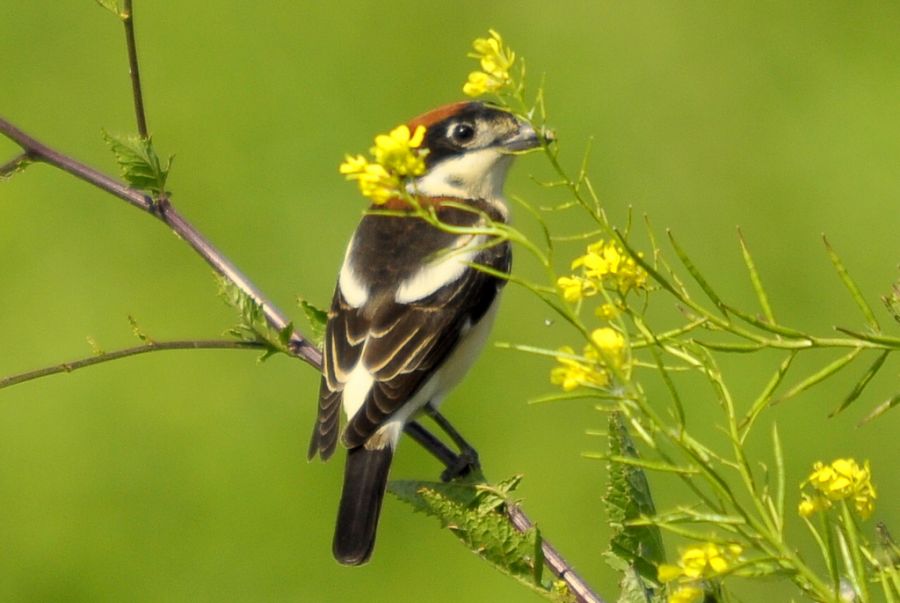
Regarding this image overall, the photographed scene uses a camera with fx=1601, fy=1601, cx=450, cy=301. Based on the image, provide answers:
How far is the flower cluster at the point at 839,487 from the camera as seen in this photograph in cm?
218

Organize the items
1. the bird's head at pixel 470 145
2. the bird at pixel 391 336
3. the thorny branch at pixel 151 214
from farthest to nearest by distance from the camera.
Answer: the bird's head at pixel 470 145, the bird at pixel 391 336, the thorny branch at pixel 151 214

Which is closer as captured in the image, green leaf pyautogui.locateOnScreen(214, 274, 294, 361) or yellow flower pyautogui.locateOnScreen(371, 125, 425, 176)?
yellow flower pyautogui.locateOnScreen(371, 125, 425, 176)

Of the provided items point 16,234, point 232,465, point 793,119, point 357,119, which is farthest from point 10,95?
point 793,119

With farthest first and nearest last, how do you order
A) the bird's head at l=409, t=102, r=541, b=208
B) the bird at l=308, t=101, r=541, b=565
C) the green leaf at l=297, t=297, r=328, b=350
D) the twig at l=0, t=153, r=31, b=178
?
the bird's head at l=409, t=102, r=541, b=208 → the bird at l=308, t=101, r=541, b=565 → the green leaf at l=297, t=297, r=328, b=350 → the twig at l=0, t=153, r=31, b=178

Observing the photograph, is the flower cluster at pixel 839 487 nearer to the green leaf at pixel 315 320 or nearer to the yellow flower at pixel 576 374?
the yellow flower at pixel 576 374

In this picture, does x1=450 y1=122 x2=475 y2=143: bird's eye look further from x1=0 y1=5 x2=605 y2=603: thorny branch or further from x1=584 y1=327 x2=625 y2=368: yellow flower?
x1=584 y1=327 x2=625 y2=368: yellow flower

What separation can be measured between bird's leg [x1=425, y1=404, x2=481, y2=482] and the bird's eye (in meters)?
1.03

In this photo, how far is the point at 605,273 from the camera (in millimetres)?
2416

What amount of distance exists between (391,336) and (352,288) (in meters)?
0.23

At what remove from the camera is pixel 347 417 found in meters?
4.66

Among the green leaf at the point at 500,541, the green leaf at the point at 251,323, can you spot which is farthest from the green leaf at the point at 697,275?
the green leaf at the point at 251,323

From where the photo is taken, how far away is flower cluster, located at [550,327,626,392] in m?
2.07

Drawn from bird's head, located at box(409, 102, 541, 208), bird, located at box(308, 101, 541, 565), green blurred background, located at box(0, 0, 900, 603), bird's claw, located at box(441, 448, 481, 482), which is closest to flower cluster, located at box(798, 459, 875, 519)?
bird's claw, located at box(441, 448, 481, 482)

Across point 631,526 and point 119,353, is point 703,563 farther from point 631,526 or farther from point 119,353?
point 119,353
